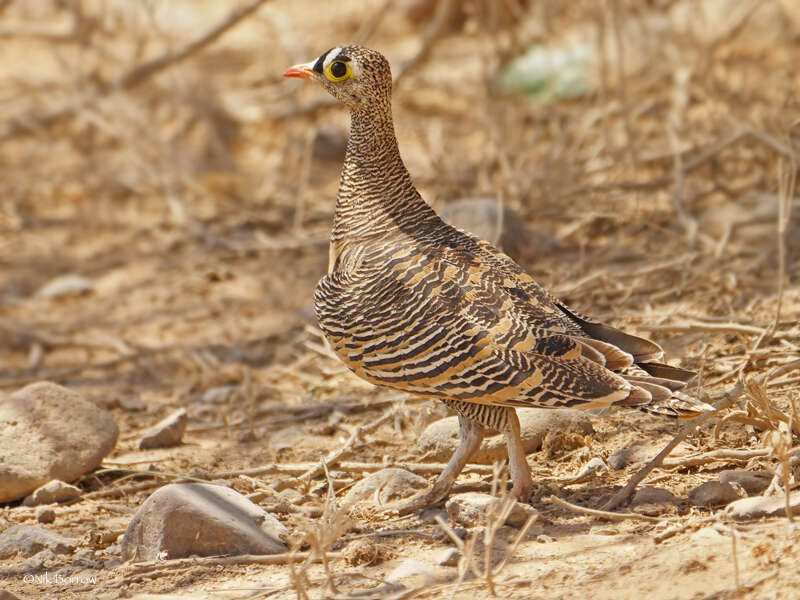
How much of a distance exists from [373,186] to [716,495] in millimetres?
2023

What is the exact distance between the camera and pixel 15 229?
382 inches

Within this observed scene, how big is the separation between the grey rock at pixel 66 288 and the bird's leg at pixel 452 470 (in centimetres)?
490

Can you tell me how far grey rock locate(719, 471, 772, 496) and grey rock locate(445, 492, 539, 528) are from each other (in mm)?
781

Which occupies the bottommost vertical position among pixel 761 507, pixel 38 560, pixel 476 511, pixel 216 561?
pixel 38 560

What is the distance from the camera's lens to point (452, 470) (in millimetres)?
4438

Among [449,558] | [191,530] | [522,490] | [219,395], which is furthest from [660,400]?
[219,395]

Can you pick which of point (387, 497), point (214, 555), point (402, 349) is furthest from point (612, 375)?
point (214, 555)

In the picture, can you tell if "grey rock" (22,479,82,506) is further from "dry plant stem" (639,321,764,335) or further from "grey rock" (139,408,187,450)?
"dry plant stem" (639,321,764,335)

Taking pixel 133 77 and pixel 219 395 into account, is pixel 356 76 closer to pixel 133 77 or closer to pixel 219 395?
pixel 219 395

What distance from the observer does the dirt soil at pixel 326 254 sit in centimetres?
391

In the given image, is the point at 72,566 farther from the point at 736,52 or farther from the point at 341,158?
the point at 736,52

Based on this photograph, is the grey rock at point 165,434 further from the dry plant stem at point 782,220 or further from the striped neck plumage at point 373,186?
the dry plant stem at point 782,220

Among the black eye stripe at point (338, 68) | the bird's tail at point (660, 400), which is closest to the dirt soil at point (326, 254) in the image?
the bird's tail at point (660, 400)

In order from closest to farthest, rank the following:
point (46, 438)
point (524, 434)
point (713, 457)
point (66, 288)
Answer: point (713, 457), point (524, 434), point (46, 438), point (66, 288)
